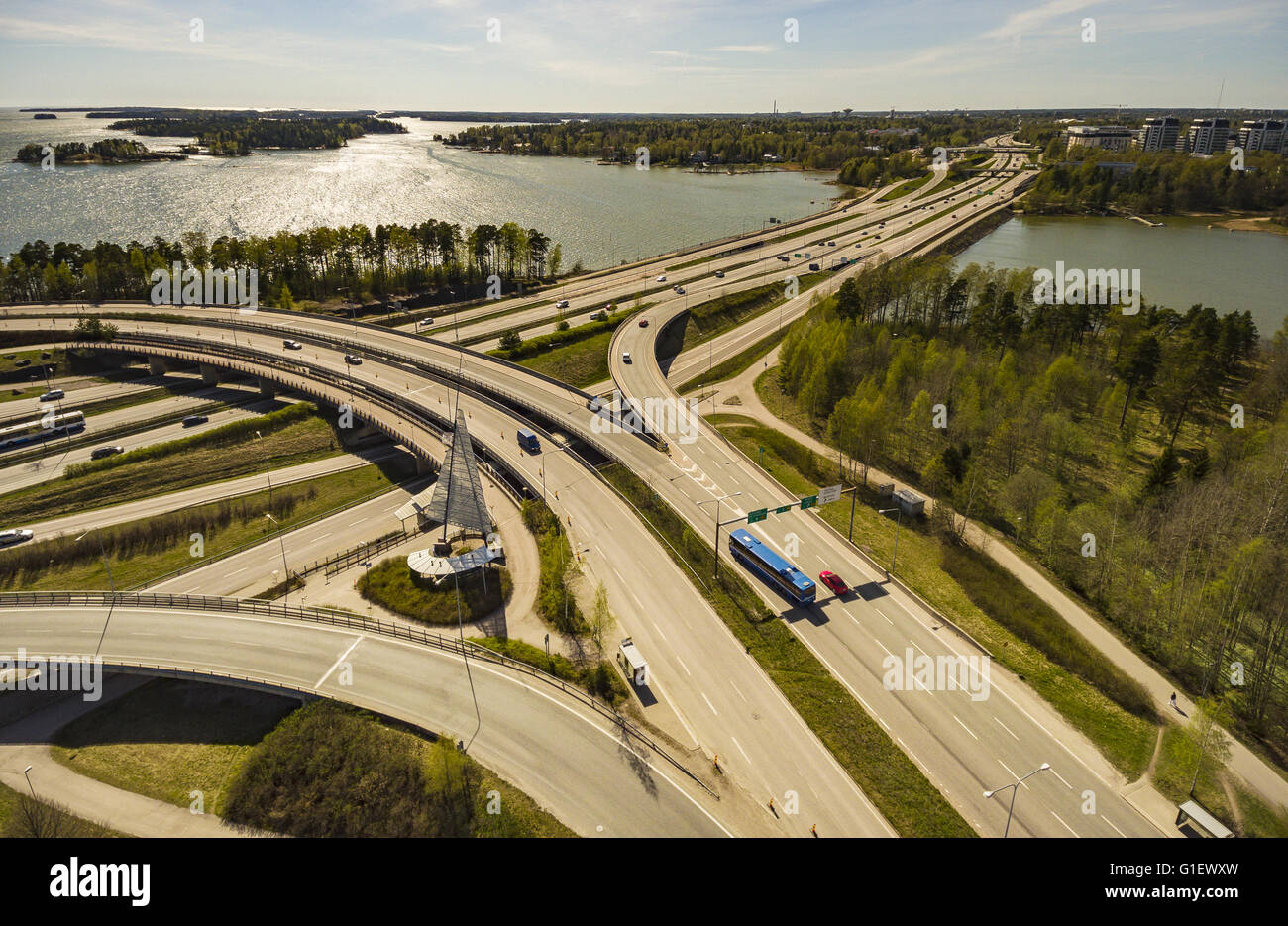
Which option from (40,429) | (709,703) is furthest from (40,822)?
(40,429)

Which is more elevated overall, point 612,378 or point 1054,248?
point 1054,248

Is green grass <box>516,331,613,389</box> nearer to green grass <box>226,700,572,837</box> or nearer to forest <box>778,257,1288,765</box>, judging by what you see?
forest <box>778,257,1288,765</box>

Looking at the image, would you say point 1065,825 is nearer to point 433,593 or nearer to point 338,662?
point 338,662

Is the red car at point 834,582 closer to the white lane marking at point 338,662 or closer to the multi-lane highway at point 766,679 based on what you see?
the multi-lane highway at point 766,679

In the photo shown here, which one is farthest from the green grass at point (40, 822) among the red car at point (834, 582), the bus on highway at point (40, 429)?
the bus on highway at point (40, 429)

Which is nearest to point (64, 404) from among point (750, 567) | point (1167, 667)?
point (750, 567)

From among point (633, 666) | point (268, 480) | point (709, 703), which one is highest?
point (268, 480)
